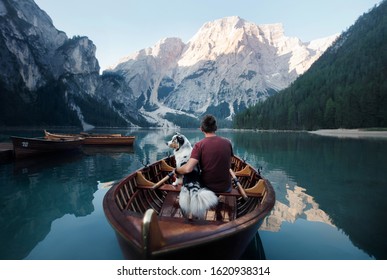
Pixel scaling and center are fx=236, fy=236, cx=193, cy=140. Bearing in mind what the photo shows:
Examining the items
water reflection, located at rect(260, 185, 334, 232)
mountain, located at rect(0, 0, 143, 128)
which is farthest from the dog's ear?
mountain, located at rect(0, 0, 143, 128)

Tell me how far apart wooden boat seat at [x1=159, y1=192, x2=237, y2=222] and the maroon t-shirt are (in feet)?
5.26

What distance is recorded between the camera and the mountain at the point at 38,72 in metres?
120

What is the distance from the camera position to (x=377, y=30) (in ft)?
491

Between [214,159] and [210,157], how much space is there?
0.11 meters

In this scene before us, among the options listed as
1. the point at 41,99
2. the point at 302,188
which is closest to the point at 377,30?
the point at 302,188

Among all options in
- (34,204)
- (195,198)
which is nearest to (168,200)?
(195,198)

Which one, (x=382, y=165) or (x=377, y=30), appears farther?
(x=377, y=30)

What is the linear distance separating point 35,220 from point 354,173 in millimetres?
21855

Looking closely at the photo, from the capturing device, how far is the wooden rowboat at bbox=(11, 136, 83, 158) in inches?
943

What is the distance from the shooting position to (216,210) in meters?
7.44

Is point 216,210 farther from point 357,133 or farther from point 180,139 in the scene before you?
point 357,133

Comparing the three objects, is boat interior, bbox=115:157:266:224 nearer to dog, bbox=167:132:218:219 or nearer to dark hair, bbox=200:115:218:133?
dog, bbox=167:132:218:219
